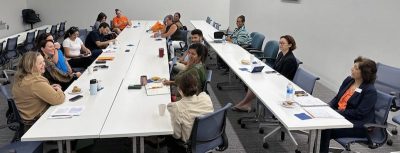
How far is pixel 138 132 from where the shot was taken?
2.69 meters

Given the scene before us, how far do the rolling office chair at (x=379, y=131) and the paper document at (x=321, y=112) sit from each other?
329 millimetres

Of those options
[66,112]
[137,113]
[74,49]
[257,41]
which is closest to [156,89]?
[137,113]

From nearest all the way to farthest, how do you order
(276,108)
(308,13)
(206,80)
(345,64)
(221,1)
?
(276,108)
(206,80)
(345,64)
(308,13)
(221,1)

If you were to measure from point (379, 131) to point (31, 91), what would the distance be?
334 cm

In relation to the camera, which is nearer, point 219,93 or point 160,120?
point 160,120

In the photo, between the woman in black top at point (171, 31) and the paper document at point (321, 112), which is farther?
the woman in black top at point (171, 31)

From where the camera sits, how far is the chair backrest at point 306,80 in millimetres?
3867

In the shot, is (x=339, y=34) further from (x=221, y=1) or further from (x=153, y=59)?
(x=221, y=1)

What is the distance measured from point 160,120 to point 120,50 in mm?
3539

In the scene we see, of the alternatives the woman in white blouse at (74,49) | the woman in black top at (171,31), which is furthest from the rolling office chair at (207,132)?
the woman in black top at (171,31)

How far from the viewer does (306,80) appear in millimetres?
4012

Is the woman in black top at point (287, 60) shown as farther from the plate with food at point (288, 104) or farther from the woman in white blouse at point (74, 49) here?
the woman in white blouse at point (74, 49)

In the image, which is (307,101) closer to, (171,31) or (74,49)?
(74,49)

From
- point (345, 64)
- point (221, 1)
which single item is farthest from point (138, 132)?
point (221, 1)
